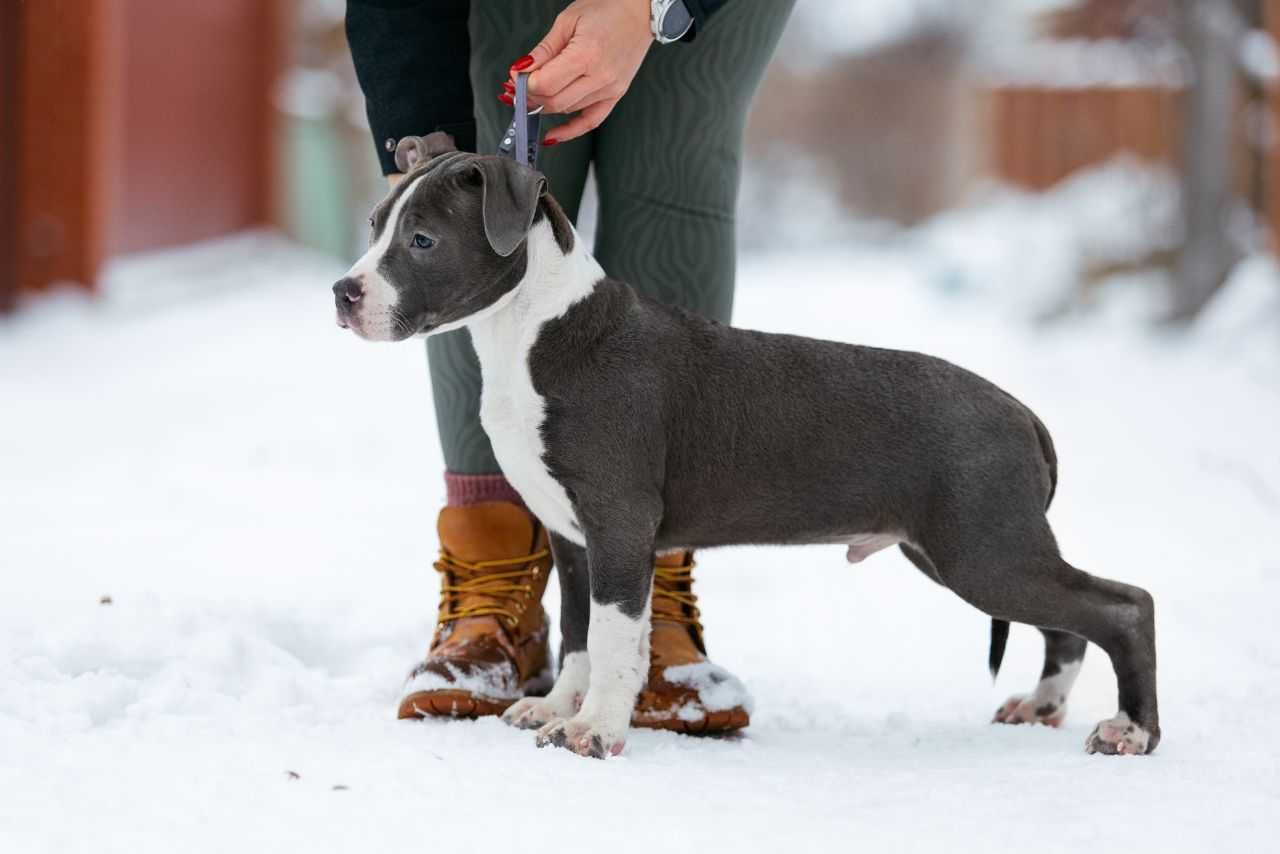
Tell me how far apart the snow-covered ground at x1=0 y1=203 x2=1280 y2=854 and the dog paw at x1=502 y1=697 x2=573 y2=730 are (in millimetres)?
77

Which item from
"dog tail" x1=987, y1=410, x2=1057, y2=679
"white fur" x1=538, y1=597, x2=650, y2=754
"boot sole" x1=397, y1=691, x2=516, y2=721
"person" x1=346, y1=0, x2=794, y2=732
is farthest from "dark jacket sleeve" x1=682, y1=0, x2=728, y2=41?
"boot sole" x1=397, y1=691, x2=516, y2=721

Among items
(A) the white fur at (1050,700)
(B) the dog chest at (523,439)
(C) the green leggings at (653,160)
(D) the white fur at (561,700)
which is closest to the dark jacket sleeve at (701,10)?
(C) the green leggings at (653,160)

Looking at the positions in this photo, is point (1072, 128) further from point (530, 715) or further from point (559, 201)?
point (530, 715)

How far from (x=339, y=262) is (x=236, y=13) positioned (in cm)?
231

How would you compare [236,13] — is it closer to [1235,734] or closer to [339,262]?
[339,262]

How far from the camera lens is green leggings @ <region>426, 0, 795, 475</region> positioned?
112 inches

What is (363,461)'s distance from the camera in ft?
18.4

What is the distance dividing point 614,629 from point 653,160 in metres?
0.96

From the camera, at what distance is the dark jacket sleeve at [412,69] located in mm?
2754

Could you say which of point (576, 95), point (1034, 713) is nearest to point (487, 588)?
point (576, 95)

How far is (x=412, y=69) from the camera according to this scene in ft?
Result: 9.02

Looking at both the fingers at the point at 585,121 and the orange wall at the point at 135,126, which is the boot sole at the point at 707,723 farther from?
the orange wall at the point at 135,126

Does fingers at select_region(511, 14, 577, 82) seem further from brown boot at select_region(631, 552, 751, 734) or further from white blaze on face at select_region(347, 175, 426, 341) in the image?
brown boot at select_region(631, 552, 751, 734)

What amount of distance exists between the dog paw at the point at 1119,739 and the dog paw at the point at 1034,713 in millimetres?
252
